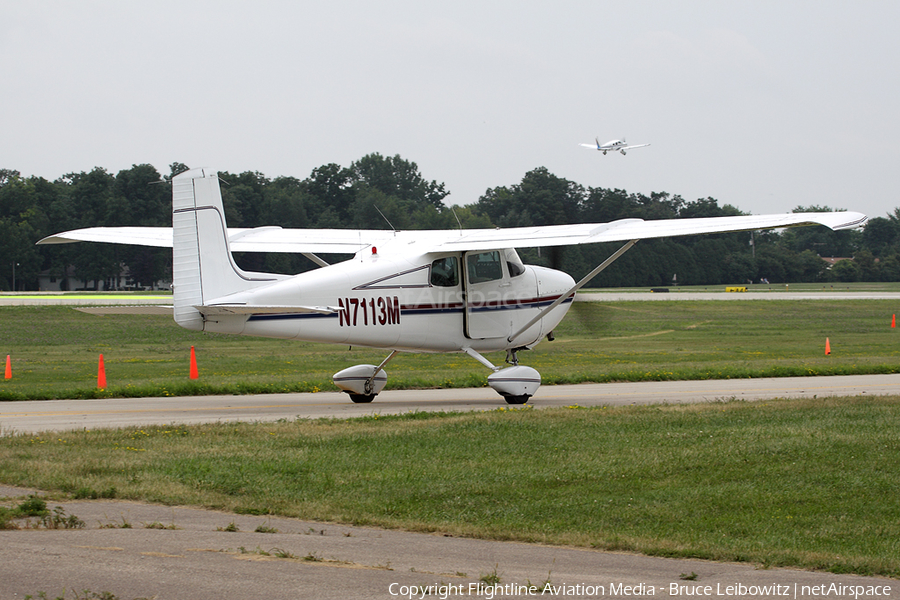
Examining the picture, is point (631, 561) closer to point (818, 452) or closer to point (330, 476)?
point (330, 476)

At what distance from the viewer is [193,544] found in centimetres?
663

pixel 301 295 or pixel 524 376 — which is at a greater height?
pixel 301 295

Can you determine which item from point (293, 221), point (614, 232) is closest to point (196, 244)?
point (614, 232)

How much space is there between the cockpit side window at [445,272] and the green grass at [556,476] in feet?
12.4

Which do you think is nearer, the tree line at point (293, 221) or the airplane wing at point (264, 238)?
the airplane wing at point (264, 238)

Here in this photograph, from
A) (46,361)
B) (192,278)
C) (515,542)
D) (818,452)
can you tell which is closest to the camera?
(515,542)

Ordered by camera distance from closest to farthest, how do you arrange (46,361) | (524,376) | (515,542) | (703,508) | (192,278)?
(515,542) → (703,508) → (192,278) → (524,376) → (46,361)

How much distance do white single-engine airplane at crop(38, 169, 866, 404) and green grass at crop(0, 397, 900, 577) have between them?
236 centimetres

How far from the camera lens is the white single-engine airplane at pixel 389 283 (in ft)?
48.9

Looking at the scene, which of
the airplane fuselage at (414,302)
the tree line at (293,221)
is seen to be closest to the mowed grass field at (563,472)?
the airplane fuselage at (414,302)

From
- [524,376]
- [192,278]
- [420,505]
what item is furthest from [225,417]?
[420,505]

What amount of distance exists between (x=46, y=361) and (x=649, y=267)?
6718 centimetres

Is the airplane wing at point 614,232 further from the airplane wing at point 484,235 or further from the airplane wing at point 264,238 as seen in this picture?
the airplane wing at point 264,238

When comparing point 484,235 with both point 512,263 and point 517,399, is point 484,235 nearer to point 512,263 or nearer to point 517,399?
point 512,263
